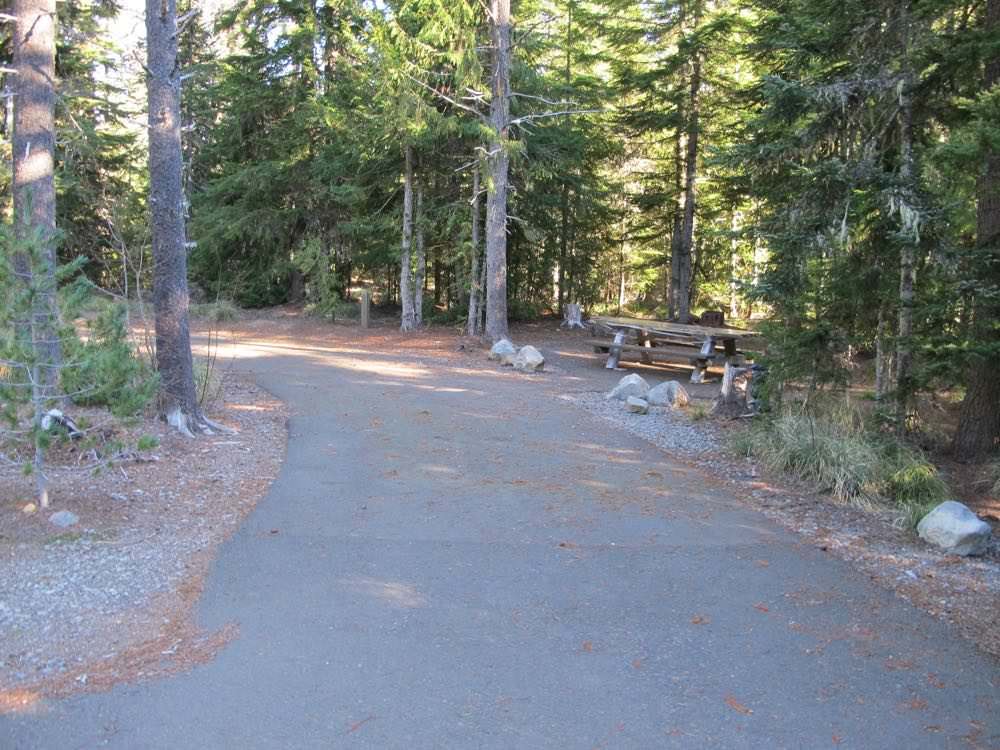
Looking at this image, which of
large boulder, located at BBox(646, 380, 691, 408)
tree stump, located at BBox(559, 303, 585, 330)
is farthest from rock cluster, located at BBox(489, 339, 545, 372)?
tree stump, located at BBox(559, 303, 585, 330)

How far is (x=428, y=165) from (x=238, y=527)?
60.6ft

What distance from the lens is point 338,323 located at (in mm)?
25203

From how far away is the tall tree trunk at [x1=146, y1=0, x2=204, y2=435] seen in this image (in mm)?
8953

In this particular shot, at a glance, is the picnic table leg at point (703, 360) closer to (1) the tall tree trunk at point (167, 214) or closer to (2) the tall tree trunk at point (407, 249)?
(2) the tall tree trunk at point (407, 249)

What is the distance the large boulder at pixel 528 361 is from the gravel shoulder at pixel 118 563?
855 cm

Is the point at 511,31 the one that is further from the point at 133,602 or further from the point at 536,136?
the point at 133,602

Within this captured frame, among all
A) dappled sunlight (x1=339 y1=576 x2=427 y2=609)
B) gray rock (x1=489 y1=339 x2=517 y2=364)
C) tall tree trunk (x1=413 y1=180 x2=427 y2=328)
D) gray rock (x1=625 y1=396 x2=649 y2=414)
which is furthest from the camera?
tall tree trunk (x1=413 y1=180 x2=427 y2=328)

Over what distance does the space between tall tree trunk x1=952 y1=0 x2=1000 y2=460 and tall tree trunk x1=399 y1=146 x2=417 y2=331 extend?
50.8 feet

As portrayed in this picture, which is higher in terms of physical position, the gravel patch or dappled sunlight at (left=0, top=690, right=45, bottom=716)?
the gravel patch

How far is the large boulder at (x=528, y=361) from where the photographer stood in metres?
16.8

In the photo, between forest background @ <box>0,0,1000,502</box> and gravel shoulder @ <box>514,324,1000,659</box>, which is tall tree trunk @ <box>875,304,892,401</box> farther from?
gravel shoulder @ <box>514,324,1000,659</box>

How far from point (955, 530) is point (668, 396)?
260 inches

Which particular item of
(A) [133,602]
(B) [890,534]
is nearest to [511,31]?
(B) [890,534]

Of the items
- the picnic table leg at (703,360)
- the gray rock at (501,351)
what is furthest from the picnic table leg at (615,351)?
the gray rock at (501,351)
